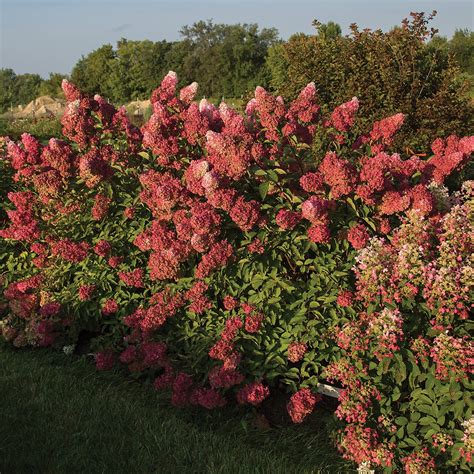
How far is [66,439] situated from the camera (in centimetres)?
382

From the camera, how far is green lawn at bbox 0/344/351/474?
141 inches

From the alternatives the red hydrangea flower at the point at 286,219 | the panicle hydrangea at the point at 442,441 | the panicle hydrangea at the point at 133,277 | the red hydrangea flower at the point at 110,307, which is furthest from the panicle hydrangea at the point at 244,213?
the panicle hydrangea at the point at 442,441

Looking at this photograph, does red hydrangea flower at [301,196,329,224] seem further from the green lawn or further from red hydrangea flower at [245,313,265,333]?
the green lawn

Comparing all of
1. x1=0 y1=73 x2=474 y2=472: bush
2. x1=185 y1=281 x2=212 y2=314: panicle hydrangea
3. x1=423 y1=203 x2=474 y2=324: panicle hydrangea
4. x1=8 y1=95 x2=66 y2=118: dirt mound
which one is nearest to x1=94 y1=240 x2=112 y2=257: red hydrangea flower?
x1=0 y1=73 x2=474 y2=472: bush

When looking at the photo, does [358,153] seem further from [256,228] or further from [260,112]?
[256,228]

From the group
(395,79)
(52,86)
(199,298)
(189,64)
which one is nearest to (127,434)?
(199,298)

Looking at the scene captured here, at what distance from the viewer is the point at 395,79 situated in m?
8.20

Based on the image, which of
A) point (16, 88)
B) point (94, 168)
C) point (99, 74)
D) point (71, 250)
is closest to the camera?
point (94, 168)

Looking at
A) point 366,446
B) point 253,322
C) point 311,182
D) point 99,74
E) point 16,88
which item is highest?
point 99,74

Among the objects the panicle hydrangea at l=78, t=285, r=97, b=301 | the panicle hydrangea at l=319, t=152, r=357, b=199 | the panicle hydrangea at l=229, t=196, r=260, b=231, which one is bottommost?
the panicle hydrangea at l=78, t=285, r=97, b=301

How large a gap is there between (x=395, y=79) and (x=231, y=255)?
4884mm

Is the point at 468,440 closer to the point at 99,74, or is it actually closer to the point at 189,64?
the point at 189,64

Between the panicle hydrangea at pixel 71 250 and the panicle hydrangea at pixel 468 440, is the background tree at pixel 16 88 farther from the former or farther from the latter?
the panicle hydrangea at pixel 468 440

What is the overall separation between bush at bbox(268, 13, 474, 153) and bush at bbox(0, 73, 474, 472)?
297 cm
